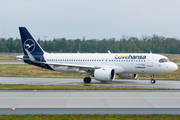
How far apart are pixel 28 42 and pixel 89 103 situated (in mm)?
19699

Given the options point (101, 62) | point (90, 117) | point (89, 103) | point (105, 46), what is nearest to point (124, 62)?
point (101, 62)

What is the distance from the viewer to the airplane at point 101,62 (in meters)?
28.5

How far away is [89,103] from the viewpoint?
16.1m

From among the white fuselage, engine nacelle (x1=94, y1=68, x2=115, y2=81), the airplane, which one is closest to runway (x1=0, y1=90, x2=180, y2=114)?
engine nacelle (x1=94, y1=68, x2=115, y2=81)

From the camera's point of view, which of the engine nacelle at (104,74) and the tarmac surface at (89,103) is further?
the engine nacelle at (104,74)

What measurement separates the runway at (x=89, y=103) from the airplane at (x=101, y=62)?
377 inches

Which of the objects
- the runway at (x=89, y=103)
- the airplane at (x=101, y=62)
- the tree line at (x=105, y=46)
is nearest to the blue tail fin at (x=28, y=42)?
the airplane at (x=101, y=62)

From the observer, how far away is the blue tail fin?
3309 cm

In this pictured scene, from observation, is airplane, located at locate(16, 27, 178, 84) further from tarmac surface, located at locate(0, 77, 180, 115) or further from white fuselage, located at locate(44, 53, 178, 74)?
tarmac surface, located at locate(0, 77, 180, 115)

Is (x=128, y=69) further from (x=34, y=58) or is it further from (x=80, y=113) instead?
(x=80, y=113)

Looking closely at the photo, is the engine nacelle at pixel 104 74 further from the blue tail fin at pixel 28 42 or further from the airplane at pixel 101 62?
the blue tail fin at pixel 28 42

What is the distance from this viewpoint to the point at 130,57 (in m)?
29.8

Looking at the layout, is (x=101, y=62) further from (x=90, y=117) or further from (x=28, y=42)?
(x=90, y=117)

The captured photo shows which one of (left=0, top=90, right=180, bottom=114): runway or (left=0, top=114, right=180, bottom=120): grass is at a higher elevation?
(left=0, top=114, right=180, bottom=120): grass
